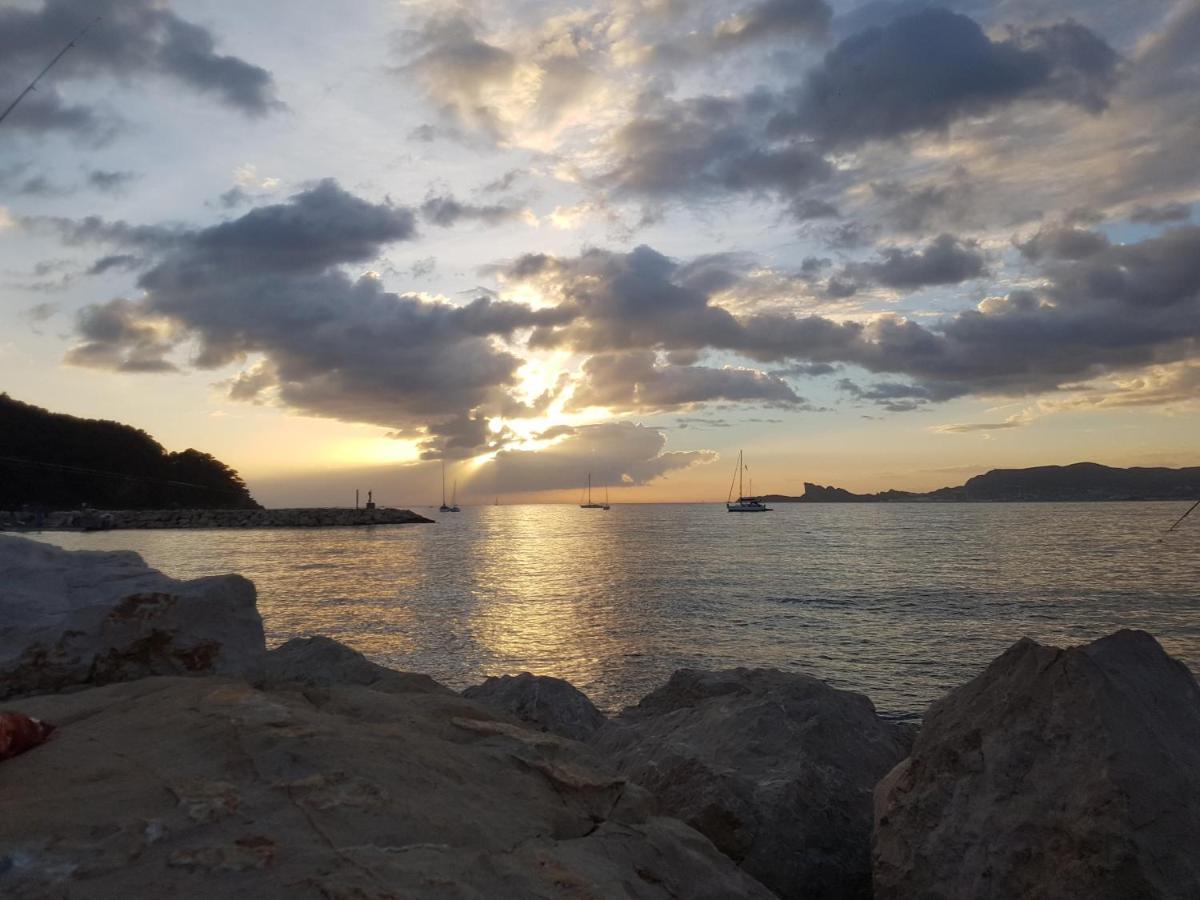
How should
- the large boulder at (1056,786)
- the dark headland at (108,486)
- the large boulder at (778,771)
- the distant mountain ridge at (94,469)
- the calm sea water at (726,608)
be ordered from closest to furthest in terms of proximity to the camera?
the large boulder at (1056,786), the large boulder at (778,771), the calm sea water at (726,608), the dark headland at (108,486), the distant mountain ridge at (94,469)

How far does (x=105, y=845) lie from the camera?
2773 mm

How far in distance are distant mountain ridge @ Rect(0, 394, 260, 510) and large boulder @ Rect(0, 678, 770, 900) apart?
340ft

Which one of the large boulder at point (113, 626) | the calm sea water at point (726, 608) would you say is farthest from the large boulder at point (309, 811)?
the calm sea water at point (726, 608)

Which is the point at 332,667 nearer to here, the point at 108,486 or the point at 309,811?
the point at 309,811

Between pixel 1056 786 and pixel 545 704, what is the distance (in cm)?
613

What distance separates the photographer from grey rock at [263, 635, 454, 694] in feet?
25.6

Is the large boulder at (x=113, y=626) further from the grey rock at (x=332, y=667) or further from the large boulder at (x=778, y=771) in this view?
the large boulder at (x=778, y=771)

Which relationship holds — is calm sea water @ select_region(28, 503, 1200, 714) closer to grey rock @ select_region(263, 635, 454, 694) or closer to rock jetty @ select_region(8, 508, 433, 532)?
grey rock @ select_region(263, 635, 454, 694)

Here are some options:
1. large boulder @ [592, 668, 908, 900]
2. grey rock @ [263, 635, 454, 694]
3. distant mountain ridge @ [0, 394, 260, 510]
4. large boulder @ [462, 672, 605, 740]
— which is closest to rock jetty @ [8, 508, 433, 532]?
distant mountain ridge @ [0, 394, 260, 510]

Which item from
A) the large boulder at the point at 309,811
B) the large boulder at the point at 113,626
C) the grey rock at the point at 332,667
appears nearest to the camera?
the large boulder at the point at 309,811

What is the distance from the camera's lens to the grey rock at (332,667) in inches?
307

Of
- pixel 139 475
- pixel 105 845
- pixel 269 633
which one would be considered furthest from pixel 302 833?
pixel 139 475

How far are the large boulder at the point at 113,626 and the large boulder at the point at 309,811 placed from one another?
1.78ft

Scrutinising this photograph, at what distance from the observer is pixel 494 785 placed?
3.80m
